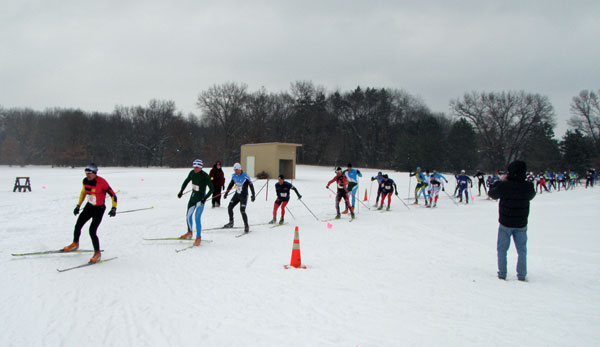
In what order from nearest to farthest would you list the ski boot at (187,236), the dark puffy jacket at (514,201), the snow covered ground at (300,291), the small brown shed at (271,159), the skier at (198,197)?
the snow covered ground at (300,291) → the dark puffy jacket at (514,201) → the skier at (198,197) → the ski boot at (187,236) → the small brown shed at (271,159)

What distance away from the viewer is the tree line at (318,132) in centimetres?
5566

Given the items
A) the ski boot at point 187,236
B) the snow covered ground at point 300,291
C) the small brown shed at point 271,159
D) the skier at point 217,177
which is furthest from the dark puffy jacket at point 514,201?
the small brown shed at point 271,159

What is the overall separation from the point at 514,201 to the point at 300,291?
12.8 feet

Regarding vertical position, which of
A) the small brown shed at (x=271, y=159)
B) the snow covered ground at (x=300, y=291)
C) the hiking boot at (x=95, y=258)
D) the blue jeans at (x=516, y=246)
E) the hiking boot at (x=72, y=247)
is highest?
the small brown shed at (x=271, y=159)

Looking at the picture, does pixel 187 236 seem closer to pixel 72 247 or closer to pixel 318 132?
pixel 72 247

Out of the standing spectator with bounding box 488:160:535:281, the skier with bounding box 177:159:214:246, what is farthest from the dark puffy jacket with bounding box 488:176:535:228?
the skier with bounding box 177:159:214:246

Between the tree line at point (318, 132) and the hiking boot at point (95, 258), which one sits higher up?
the tree line at point (318, 132)

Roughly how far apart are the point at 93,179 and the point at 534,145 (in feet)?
209

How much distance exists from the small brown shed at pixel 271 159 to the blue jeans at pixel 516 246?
23.5 m

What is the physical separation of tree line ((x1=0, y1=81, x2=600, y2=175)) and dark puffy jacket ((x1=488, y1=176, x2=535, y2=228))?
49.7m

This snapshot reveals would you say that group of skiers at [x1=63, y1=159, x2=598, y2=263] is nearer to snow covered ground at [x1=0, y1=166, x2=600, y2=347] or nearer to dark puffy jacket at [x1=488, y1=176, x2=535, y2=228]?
snow covered ground at [x1=0, y1=166, x2=600, y2=347]

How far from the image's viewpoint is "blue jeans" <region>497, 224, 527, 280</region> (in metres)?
5.91

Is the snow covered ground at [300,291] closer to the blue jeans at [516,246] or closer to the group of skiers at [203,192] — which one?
the blue jeans at [516,246]

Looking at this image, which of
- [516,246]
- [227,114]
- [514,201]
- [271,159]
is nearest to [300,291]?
[516,246]
